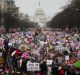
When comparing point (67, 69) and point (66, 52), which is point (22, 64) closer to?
point (67, 69)

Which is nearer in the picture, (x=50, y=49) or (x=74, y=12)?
(x=50, y=49)

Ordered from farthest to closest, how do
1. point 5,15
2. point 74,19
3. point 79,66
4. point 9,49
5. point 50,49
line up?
point 5,15 → point 74,19 → point 50,49 → point 9,49 → point 79,66

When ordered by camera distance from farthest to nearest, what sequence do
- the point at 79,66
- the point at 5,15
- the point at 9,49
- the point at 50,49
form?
the point at 5,15 → the point at 50,49 → the point at 9,49 → the point at 79,66

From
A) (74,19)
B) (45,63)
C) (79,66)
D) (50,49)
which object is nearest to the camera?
(79,66)

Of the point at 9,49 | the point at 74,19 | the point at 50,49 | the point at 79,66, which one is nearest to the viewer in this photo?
the point at 79,66

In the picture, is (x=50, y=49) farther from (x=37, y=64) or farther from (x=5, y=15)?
(x=5, y=15)

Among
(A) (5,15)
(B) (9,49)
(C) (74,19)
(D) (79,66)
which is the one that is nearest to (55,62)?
(D) (79,66)

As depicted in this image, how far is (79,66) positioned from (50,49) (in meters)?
7.53

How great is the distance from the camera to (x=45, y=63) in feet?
65.6

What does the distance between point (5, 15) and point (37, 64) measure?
82.1m

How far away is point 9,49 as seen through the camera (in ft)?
80.6

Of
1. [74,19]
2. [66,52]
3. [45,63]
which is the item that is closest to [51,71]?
[45,63]

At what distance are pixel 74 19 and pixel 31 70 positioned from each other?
70755 mm

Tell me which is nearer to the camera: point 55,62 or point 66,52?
point 55,62
